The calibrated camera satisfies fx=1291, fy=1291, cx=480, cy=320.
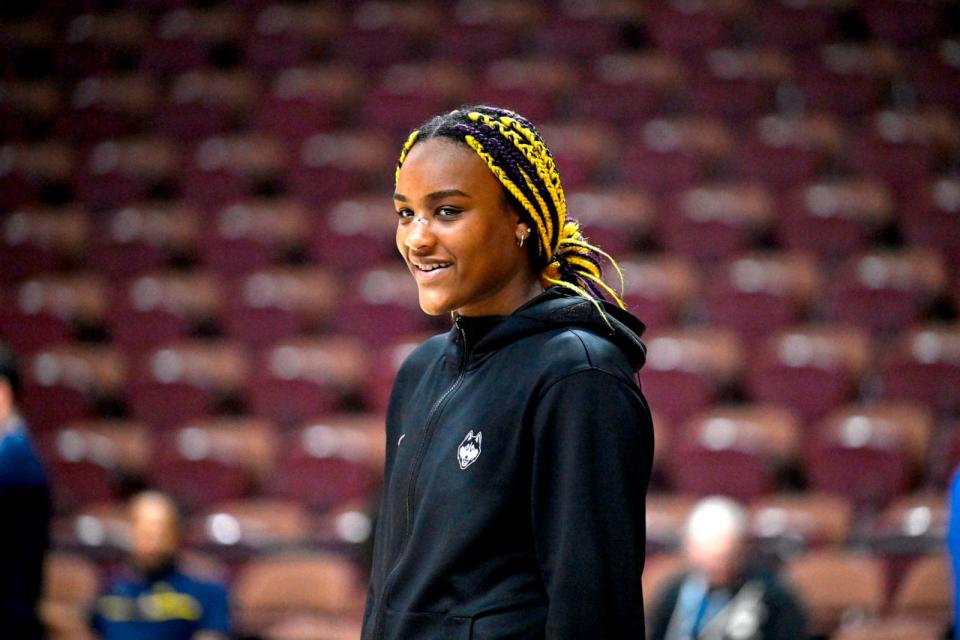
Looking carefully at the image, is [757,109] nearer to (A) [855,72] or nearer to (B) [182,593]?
(A) [855,72]

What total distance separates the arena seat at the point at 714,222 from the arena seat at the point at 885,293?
574mm

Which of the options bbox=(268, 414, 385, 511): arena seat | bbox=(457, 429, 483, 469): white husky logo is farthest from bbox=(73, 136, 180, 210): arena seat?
bbox=(457, 429, 483, 469): white husky logo

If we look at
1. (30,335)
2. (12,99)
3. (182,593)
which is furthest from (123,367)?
(12,99)

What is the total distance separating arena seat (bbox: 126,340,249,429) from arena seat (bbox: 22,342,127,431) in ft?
0.59

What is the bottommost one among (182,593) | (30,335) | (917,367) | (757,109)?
(182,593)

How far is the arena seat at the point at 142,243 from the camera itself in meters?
7.30

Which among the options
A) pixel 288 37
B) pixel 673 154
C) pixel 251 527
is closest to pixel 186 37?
pixel 288 37

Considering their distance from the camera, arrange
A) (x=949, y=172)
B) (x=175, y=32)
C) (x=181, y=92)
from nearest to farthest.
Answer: (x=949, y=172)
(x=181, y=92)
(x=175, y=32)

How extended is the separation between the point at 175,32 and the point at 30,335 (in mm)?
3043

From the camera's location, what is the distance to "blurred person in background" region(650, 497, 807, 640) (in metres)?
4.30

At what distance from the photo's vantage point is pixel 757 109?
7602 millimetres

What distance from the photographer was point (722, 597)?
172 inches

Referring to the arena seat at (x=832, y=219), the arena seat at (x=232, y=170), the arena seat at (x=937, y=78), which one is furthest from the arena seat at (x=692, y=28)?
the arena seat at (x=232, y=170)

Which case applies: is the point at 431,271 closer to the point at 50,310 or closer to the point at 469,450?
the point at 469,450
